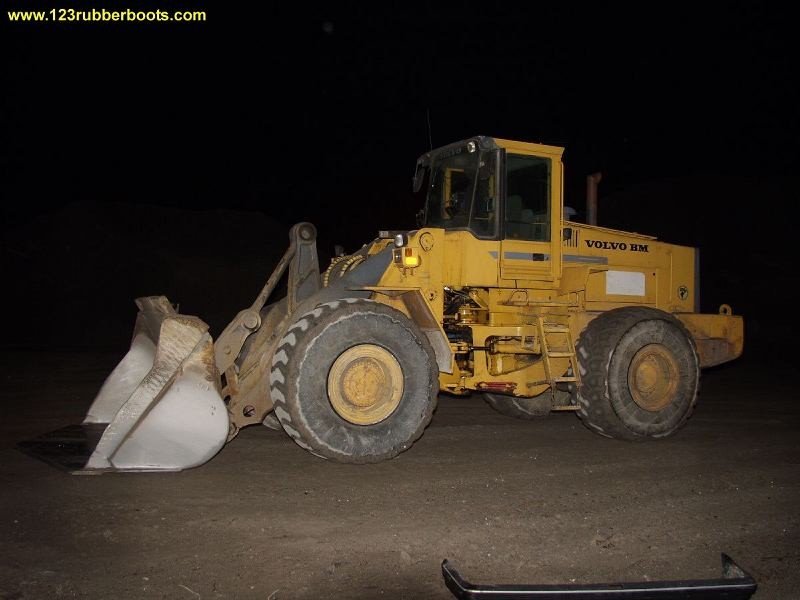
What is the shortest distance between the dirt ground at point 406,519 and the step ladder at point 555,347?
67 centimetres

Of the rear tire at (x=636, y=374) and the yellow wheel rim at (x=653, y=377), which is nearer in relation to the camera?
the rear tire at (x=636, y=374)

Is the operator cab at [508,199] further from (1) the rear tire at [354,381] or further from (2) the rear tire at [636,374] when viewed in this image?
(1) the rear tire at [354,381]

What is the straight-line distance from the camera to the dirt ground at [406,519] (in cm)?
392

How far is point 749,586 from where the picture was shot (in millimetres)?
3715

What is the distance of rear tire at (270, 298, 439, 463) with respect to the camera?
5.85m

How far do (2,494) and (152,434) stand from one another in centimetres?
107

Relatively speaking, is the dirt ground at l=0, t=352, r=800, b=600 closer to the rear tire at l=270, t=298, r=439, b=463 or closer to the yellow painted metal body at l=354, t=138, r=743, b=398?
the rear tire at l=270, t=298, r=439, b=463

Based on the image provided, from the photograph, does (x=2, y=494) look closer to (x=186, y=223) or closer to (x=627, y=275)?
(x=627, y=275)

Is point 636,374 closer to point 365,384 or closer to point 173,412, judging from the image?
point 365,384

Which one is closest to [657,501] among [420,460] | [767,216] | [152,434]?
[420,460]

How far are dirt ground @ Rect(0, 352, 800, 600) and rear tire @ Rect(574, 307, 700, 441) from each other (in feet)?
0.83

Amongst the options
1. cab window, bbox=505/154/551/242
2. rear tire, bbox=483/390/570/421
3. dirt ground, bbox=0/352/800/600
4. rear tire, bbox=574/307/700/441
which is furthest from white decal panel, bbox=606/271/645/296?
dirt ground, bbox=0/352/800/600

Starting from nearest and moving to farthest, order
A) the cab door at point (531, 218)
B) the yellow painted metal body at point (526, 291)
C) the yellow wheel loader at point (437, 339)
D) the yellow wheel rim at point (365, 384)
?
the yellow wheel loader at point (437, 339), the yellow wheel rim at point (365, 384), the yellow painted metal body at point (526, 291), the cab door at point (531, 218)

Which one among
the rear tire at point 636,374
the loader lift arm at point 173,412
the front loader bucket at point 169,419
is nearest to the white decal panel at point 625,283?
the rear tire at point 636,374
